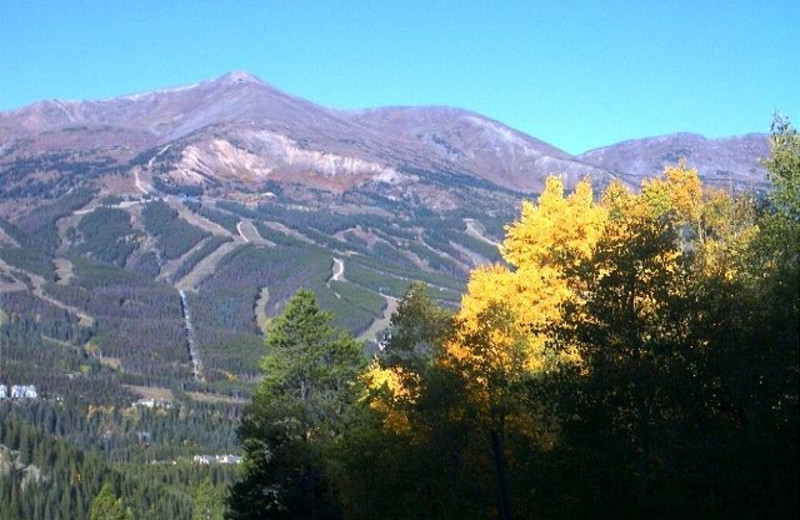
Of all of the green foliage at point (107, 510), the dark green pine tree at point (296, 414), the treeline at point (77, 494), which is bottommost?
the treeline at point (77, 494)

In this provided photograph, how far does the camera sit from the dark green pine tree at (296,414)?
33000 mm

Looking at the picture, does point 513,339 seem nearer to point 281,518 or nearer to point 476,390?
point 476,390

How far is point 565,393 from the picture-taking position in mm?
19672

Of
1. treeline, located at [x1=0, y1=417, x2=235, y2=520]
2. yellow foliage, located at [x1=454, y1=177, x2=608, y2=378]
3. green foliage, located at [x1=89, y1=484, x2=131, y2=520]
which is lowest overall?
treeline, located at [x1=0, y1=417, x2=235, y2=520]

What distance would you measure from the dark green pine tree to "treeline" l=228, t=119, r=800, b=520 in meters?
0.08

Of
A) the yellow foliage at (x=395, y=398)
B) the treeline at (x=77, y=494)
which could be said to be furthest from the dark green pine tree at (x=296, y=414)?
the treeline at (x=77, y=494)

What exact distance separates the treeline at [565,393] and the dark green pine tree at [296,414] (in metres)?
0.08

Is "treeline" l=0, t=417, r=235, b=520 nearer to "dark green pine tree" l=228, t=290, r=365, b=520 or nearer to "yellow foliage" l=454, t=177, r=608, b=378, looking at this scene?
"dark green pine tree" l=228, t=290, r=365, b=520

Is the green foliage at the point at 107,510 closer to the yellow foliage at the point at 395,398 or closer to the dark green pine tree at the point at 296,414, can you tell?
the dark green pine tree at the point at 296,414

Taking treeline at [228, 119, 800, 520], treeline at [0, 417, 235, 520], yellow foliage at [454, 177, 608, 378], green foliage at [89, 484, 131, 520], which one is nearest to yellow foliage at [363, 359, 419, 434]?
treeline at [228, 119, 800, 520]

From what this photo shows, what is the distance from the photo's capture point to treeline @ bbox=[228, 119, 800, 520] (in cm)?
1758

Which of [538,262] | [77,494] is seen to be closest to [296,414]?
[538,262]

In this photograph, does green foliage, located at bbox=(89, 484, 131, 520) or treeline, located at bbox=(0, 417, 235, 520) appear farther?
treeline, located at bbox=(0, 417, 235, 520)

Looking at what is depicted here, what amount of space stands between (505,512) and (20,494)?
197285 mm
